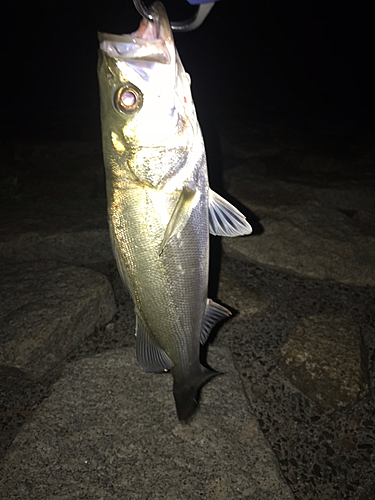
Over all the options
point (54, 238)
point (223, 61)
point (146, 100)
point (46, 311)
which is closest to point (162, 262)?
point (146, 100)

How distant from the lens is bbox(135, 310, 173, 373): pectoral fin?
6.13 ft

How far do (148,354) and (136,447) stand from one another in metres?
0.64

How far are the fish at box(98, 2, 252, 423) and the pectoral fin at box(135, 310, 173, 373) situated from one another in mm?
22

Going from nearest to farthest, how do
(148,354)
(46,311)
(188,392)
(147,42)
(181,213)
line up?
(147,42) → (181,213) → (148,354) → (188,392) → (46,311)

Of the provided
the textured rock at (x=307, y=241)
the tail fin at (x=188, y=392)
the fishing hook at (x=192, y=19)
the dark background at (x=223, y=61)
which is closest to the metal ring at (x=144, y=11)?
the fishing hook at (x=192, y=19)

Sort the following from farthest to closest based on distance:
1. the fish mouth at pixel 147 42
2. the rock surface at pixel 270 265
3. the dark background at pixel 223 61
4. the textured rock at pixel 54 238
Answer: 1. the dark background at pixel 223 61
2. the textured rock at pixel 54 238
3. the rock surface at pixel 270 265
4. the fish mouth at pixel 147 42

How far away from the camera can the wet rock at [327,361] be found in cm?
242

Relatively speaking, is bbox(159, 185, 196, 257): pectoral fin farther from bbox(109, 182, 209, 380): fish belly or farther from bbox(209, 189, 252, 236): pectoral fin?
bbox(209, 189, 252, 236): pectoral fin

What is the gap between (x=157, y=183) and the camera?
63.4 inches

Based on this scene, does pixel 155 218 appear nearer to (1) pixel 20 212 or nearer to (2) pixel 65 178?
(1) pixel 20 212

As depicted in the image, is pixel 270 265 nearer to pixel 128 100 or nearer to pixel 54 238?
pixel 54 238

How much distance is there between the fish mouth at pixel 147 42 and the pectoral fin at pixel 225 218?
588 mm

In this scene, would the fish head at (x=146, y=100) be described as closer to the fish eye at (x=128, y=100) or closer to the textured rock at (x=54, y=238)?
the fish eye at (x=128, y=100)

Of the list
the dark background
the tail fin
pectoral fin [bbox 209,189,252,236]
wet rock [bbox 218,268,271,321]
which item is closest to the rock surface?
wet rock [bbox 218,268,271,321]
